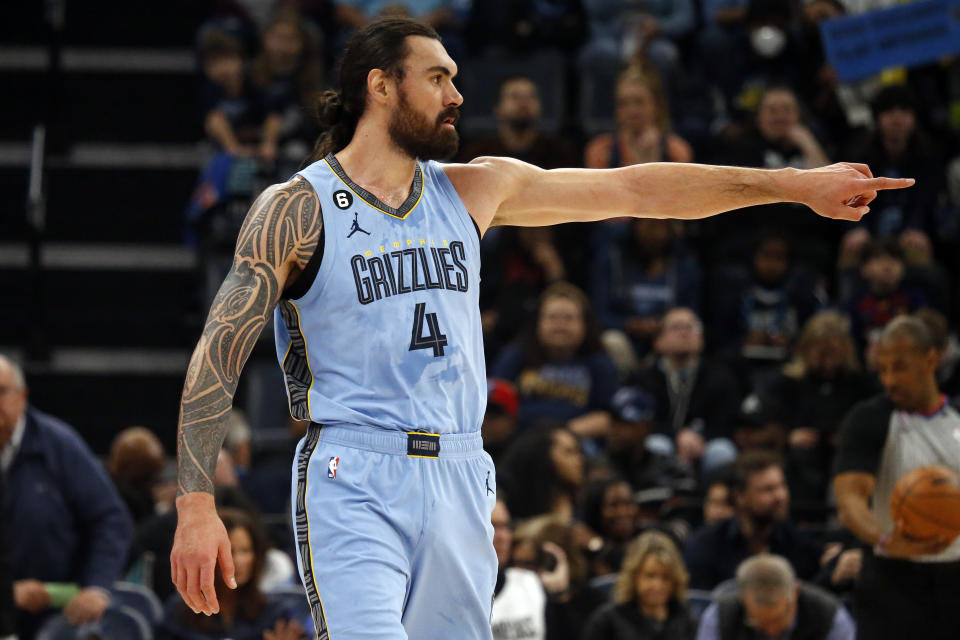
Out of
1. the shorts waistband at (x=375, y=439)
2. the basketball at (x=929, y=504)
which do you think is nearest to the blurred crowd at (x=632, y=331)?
the basketball at (x=929, y=504)

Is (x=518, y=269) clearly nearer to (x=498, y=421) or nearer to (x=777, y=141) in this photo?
(x=498, y=421)

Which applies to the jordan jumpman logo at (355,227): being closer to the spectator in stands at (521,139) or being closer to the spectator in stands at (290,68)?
the spectator in stands at (521,139)

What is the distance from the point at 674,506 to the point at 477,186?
4.75 m

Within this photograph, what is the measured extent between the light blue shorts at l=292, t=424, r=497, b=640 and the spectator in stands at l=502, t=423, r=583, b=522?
441 centimetres

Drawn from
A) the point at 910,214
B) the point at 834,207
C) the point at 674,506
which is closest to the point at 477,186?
the point at 834,207

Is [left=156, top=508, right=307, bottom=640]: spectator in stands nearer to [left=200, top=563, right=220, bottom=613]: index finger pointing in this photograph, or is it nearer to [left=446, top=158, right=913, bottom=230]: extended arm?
[left=446, top=158, right=913, bottom=230]: extended arm

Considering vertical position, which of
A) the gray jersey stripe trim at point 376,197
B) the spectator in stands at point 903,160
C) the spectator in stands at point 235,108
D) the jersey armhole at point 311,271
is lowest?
the jersey armhole at point 311,271

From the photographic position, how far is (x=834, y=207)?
13.1 ft

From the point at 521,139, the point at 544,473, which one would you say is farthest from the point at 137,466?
the point at 521,139

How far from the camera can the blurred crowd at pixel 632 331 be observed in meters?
7.31

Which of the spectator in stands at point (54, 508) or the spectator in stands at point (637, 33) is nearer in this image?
the spectator in stands at point (54, 508)

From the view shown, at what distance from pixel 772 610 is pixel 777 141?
510cm

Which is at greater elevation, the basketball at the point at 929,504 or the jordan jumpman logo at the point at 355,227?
the jordan jumpman logo at the point at 355,227

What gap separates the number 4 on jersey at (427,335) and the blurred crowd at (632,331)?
3.13 metres
